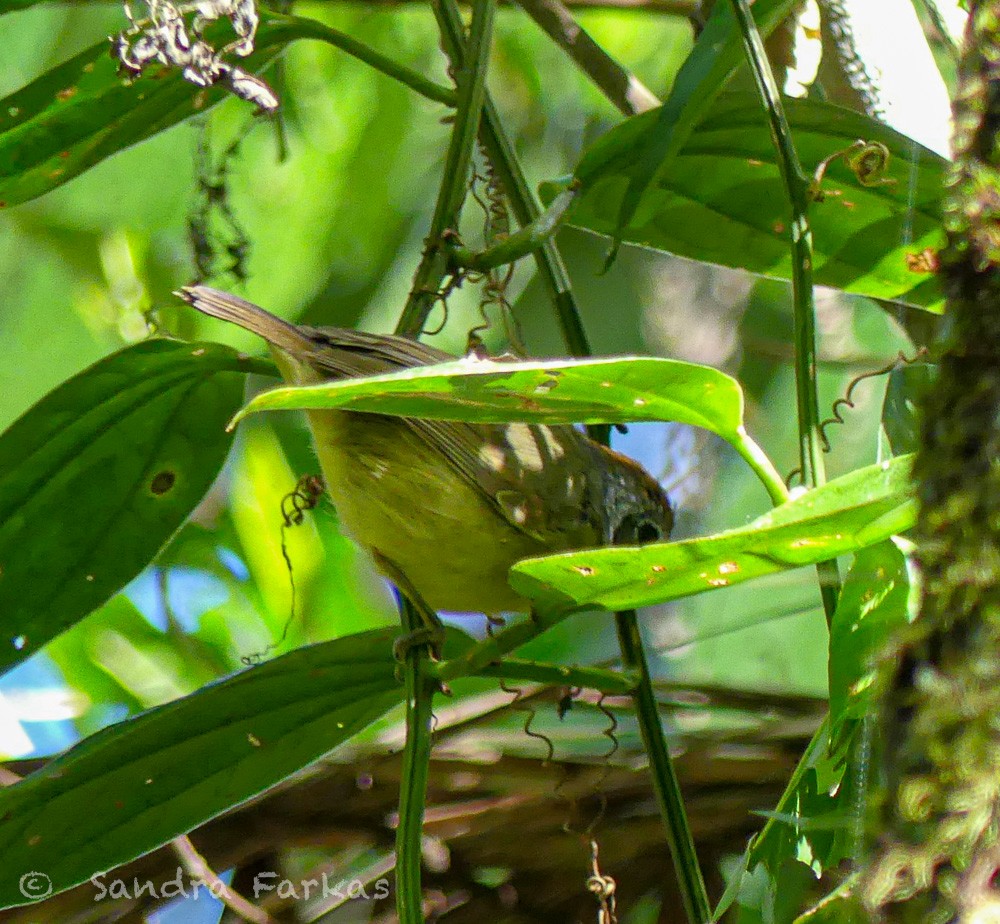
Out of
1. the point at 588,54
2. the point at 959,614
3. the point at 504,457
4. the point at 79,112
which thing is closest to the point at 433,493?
the point at 504,457

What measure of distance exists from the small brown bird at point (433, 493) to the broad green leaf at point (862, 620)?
601 mm

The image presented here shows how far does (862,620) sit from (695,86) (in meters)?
0.60

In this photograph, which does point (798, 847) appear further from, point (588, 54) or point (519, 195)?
point (588, 54)

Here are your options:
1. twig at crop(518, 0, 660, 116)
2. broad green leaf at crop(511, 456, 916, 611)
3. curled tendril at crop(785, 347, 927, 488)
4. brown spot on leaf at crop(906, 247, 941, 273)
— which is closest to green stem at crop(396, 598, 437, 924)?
broad green leaf at crop(511, 456, 916, 611)

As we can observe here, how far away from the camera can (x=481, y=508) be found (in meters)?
1.50

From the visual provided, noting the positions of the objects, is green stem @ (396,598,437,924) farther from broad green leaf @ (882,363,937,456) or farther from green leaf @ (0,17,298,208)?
green leaf @ (0,17,298,208)

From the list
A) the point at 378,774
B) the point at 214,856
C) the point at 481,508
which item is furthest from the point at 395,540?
the point at 214,856

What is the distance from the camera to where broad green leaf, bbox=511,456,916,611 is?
0.74 metres

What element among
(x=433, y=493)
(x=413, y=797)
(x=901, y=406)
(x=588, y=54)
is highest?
(x=588, y=54)

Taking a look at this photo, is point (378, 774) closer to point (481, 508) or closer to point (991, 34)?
point (481, 508)

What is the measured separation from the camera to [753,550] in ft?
2.57

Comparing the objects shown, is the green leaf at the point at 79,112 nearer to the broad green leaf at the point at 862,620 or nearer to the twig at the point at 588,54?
the twig at the point at 588,54

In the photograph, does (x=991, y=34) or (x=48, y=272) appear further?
(x=48, y=272)

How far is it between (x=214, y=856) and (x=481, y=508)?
2.19ft
